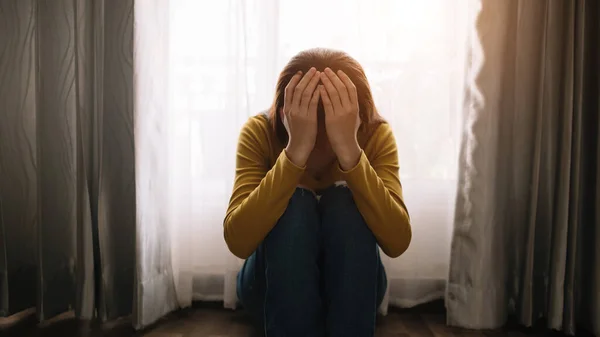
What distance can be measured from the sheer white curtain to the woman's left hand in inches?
20.4

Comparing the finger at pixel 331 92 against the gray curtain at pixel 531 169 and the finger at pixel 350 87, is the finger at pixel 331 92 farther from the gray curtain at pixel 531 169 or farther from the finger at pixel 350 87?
the gray curtain at pixel 531 169

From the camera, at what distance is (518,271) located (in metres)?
1.45

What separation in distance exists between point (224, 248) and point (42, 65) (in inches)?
31.3

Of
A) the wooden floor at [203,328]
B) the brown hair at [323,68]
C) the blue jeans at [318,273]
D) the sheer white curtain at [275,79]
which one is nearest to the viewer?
the blue jeans at [318,273]

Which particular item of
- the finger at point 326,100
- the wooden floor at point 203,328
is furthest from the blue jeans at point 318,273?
the wooden floor at point 203,328

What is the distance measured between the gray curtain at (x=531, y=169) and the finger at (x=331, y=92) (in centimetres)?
60

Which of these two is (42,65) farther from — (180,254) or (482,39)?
(482,39)

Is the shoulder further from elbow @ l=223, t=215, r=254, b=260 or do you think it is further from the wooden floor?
the wooden floor

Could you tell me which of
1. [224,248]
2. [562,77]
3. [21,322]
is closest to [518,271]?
[562,77]

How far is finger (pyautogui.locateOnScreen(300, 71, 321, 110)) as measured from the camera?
3.22 feet

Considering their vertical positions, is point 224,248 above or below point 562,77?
below

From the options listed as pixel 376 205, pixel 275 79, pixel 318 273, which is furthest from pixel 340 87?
pixel 275 79

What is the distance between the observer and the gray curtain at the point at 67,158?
1399 mm

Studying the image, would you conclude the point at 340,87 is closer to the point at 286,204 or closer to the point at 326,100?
the point at 326,100
